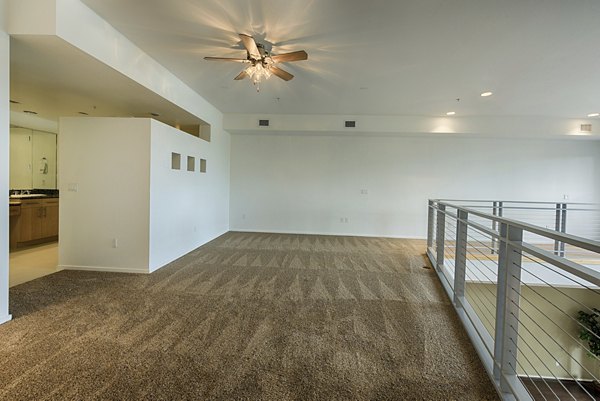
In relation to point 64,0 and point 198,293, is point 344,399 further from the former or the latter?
point 64,0

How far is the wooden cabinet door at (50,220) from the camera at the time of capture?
18.7 ft

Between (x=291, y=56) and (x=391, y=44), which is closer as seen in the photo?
(x=291, y=56)

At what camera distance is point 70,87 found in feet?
12.5

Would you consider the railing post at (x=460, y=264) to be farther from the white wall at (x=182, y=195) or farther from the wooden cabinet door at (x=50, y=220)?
the wooden cabinet door at (x=50, y=220)

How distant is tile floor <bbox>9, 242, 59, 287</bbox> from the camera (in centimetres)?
376

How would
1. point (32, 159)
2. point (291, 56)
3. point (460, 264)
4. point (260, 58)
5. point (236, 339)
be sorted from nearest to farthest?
point (236, 339), point (460, 264), point (291, 56), point (260, 58), point (32, 159)

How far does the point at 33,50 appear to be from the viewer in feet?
9.09

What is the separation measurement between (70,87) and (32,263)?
9.42 feet

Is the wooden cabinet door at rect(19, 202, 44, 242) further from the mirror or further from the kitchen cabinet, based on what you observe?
the mirror

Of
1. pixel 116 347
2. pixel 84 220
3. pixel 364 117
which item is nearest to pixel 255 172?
pixel 364 117

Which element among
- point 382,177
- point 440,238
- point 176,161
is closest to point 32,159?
point 176,161

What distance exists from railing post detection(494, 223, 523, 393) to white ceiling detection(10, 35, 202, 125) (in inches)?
165

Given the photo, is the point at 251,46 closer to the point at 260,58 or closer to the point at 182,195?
the point at 260,58

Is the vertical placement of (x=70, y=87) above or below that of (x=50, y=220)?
above
